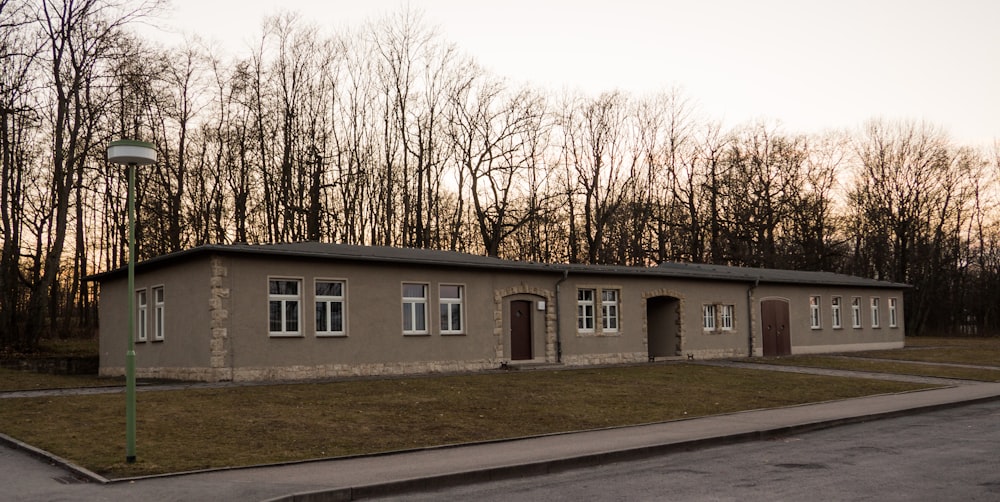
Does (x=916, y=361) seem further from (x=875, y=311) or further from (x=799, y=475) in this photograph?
(x=799, y=475)

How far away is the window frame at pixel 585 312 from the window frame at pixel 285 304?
1032 centimetres

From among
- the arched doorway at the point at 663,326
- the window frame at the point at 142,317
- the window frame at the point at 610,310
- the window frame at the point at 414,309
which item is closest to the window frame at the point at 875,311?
the arched doorway at the point at 663,326

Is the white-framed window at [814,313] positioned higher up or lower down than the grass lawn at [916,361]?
higher up

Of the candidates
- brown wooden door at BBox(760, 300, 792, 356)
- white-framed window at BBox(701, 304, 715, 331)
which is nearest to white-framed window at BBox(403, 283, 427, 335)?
white-framed window at BBox(701, 304, 715, 331)

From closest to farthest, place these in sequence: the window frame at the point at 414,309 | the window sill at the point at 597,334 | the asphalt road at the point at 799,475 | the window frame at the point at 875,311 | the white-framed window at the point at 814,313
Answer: the asphalt road at the point at 799,475 < the window frame at the point at 414,309 < the window sill at the point at 597,334 < the white-framed window at the point at 814,313 < the window frame at the point at 875,311

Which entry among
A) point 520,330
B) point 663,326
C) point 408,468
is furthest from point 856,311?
point 408,468

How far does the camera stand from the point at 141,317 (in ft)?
83.7

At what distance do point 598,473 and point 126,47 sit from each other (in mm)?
30086

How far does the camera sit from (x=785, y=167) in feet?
182

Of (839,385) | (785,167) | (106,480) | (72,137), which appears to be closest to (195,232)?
(72,137)

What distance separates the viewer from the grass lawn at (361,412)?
11.7 meters

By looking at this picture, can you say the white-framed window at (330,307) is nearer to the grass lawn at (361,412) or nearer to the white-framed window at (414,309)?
the white-framed window at (414,309)

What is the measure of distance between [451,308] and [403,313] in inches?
71.7

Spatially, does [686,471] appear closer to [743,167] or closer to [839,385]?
[839,385]
